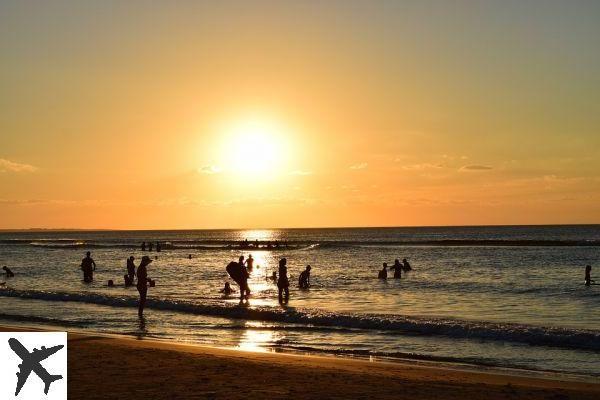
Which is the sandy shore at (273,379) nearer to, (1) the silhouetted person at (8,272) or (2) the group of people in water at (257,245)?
(1) the silhouetted person at (8,272)

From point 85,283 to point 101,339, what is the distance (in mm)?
25359

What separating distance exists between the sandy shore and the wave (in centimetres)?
514

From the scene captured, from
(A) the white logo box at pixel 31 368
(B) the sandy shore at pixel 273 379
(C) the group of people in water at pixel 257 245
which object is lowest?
(C) the group of people in water at pixel 257 245

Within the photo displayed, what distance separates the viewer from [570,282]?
41438 millimetres

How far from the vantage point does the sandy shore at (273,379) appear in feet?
36.3

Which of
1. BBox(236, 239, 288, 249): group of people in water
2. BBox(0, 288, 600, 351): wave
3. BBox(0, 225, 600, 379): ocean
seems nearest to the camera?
BBox(0, 225, 600, 379): ocean

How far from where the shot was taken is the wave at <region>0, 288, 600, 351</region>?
1836cm

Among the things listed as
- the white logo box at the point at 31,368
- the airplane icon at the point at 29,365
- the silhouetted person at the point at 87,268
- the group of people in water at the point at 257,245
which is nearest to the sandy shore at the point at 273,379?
the white logo box at the point at 31,368

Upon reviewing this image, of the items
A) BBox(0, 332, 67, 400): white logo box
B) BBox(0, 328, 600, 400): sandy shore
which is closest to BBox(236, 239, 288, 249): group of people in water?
BBox(0, 328, 600, 400): sandy shore

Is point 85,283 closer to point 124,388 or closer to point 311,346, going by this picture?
point 311,346

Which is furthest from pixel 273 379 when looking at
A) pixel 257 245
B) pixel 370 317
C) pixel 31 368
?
pixel 257 245

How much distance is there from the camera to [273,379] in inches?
480

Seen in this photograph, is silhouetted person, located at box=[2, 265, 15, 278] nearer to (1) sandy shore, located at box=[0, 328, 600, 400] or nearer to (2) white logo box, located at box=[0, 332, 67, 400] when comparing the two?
(1) sandy shore, located at box=[0, 328, 600, 400]

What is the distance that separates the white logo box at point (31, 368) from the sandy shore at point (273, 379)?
757 millimetres
